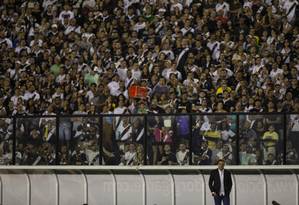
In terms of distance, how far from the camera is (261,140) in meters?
27.1

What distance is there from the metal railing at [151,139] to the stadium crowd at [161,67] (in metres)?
0.04

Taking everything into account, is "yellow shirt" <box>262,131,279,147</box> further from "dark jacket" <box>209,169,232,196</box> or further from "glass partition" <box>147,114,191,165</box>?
"glass partition" <box>147,114,191,165</box>

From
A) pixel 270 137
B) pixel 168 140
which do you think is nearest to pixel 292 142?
pixel 270 137

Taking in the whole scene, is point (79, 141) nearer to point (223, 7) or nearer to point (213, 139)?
point (213, 139)

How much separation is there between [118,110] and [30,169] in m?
3.09

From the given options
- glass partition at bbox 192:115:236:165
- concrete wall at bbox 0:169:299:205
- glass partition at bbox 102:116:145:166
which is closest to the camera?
concrete wall at bbox 0:169:299:205

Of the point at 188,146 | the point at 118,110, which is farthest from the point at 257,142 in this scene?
the point at 118,110

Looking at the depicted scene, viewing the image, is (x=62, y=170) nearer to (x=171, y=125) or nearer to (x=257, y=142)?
(x=171, y=125)

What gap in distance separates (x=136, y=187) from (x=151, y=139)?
1352 mm

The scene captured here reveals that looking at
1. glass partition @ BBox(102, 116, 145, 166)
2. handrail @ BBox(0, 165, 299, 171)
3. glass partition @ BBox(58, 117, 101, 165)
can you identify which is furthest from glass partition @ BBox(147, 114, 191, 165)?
glass partition @ BBox(58, 117, 101, 165)

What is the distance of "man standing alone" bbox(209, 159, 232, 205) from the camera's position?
25709mm

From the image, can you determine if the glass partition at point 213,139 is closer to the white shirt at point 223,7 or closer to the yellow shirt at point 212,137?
the yellow shirt at point 212,137

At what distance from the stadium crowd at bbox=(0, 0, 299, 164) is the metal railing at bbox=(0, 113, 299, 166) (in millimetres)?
36

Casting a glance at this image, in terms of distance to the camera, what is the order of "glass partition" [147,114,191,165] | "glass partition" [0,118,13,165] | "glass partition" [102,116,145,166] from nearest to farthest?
"glass partition" [147,114,191,165]
"glass partition" [102,116,145,166]
"glass partition" [0,118,13,165]
